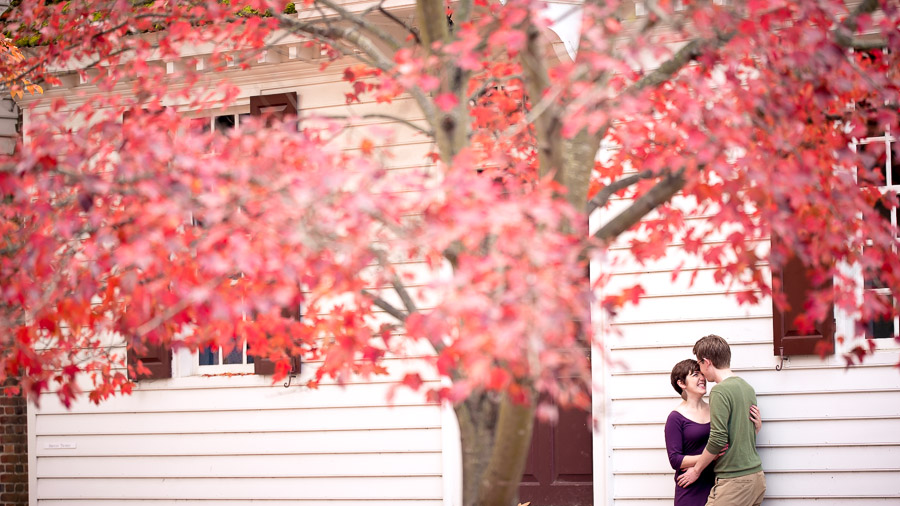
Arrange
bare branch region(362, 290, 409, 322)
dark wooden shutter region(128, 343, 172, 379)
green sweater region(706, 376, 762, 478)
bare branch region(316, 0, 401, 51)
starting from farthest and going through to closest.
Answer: dark wooden shutter region(128, 343, 172, 379), green sweater region(706, 376, 762, 478), bare branch region(316, 0, 401, 51), bare branch region(362, 290, 409, 322)

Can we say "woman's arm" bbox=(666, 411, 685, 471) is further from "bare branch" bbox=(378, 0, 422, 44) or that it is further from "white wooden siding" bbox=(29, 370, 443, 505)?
"bare branch" bbox=(378, 0, 422, 44)

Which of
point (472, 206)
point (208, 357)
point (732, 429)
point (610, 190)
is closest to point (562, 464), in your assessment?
point (732, 429)

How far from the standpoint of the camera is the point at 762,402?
759 cm

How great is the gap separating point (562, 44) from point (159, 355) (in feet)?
16.2

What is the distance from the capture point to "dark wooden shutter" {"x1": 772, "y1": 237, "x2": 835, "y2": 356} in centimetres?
743

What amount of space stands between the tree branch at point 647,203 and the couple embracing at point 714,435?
268 centimetres

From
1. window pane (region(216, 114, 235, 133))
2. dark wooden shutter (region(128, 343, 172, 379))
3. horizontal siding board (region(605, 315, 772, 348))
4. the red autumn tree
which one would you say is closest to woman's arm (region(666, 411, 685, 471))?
horizontal siding board (region(605, 315, 772, 348))

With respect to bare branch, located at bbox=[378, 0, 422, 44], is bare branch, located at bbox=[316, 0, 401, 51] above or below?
below

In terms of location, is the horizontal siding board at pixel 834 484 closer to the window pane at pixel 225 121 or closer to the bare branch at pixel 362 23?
the bare branch at pixel 362 23

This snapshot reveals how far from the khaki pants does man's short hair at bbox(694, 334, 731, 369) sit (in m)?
0.80

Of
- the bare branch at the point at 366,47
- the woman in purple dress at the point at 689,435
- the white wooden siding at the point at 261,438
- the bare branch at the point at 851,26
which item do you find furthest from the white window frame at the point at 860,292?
the bare branch at the point at 366,47

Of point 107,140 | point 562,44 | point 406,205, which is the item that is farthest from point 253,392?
point 406,205

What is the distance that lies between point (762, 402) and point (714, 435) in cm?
122

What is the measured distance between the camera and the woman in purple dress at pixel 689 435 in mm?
6898
